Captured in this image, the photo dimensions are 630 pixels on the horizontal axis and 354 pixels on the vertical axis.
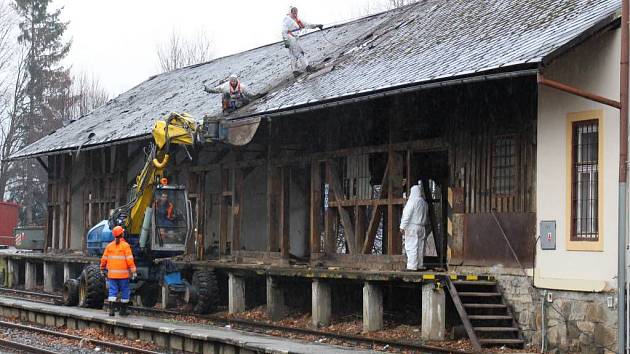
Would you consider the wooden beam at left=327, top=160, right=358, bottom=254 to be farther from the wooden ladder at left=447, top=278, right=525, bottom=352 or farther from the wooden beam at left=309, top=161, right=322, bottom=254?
the wooden ladder at left=447, top=278, right=525, bottom=352

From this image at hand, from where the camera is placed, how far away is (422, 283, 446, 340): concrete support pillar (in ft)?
54.5

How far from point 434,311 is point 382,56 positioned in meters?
6.62

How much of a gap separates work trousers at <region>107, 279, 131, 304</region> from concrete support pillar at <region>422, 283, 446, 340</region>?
6.62 metres

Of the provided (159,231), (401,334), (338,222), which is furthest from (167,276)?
(401,334)

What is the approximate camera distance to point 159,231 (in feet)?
69.3

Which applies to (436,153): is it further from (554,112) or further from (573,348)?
(573,348)

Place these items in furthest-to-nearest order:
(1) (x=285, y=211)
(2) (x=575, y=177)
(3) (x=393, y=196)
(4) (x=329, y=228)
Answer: (1) (x=285, y=211), (4) (x=329, y=228), (3) (x=393, y=196), (2) (x=575, y=177)

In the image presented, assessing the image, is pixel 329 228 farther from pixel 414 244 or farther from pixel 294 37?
pixel 294 37

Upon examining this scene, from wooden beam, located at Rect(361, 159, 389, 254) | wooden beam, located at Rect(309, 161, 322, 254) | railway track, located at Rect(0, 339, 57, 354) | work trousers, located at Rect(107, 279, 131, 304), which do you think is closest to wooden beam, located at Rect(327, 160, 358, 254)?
wooden beam, located at Rect(309, 161, 322, 254)

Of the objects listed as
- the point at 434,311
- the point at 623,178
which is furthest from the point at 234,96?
the point at 623,178

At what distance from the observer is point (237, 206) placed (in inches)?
972

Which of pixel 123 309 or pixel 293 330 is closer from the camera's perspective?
pixel 293 330

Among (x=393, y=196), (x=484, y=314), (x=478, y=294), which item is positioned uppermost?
(x=393, y=196)

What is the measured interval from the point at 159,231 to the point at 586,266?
9.57 metres
